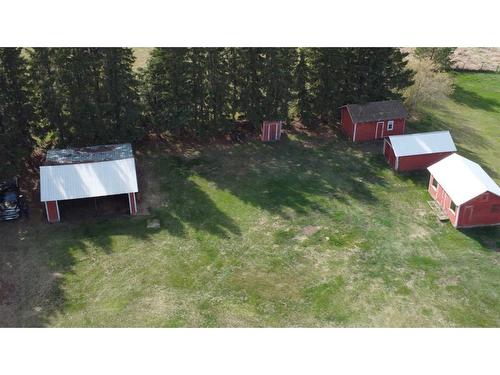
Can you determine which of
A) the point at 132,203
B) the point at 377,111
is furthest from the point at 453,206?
the point at 132,203

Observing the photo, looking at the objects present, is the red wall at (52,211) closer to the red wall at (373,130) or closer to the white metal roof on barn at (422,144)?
the white metal roof on barn at (422,144)

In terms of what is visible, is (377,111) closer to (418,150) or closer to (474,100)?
(418,150)

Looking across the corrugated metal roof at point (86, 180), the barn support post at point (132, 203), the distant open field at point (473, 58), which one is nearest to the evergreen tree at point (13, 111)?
the corrugated metal roof at point (86, 180)

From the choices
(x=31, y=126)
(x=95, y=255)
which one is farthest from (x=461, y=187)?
(x=31, y=126)

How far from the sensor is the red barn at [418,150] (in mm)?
39781

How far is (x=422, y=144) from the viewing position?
40250 millimetres

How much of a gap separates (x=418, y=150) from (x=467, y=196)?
7.40 meters

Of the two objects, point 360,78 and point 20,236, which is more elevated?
point 360,78

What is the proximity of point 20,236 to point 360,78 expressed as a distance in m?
30.6

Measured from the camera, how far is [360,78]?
151 feet

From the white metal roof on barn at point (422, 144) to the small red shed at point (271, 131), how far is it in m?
9.40

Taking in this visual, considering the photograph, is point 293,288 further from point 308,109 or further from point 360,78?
point 360,78

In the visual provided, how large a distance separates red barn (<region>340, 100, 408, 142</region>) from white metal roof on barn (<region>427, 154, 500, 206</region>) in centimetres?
807

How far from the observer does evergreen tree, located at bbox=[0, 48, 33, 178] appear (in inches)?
1369
